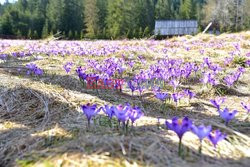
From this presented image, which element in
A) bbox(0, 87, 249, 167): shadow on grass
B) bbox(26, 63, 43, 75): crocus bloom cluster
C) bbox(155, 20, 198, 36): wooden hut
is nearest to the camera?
bbox(0, 87, 249, 167): shadow on grass

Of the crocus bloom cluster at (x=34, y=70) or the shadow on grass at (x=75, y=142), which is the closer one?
the shadow on grass at (x=75, y=142)

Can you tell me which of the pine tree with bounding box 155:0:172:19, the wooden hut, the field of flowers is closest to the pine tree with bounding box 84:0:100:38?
the wooden hut

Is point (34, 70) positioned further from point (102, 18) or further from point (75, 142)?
point (102, 18)

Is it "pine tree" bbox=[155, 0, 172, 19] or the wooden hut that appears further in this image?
"pine tree" bbox=[155, 0, 172, 19]

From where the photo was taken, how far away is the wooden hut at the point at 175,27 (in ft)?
173

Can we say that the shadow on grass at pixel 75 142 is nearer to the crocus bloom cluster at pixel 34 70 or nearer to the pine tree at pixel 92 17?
the crocus bloom cluster at pixel 34 70

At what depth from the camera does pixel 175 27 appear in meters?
54.4

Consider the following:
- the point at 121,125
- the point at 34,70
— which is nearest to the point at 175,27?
the point at 34,70

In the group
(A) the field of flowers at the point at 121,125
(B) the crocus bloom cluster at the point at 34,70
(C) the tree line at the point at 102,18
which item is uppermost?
(C) the tree line at the point at 102,18

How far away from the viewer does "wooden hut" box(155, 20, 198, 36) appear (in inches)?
2074

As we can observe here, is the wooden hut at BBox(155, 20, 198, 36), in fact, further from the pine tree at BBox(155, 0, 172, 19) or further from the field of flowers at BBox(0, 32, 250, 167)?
the field of flowers at BBox(0, 32, 250, 167)

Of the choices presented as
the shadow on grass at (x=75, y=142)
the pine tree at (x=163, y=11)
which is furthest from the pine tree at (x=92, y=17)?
the shadow on grass at (x=75, y=142)

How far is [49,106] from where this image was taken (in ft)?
12.0

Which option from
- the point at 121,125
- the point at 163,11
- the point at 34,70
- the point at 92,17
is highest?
the point at 163,11
